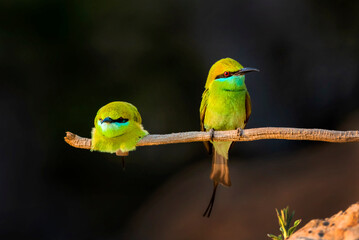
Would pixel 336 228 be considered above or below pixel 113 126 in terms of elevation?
below

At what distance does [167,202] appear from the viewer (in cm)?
344

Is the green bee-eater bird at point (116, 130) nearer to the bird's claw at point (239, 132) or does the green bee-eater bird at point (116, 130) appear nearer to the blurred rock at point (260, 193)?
the bird's claw at point (239, 132)

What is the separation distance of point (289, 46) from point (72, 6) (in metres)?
1.69

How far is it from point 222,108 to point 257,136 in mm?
476

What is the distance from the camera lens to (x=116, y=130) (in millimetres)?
1245

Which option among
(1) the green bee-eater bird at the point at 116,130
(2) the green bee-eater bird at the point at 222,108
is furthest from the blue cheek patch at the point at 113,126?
Result: (2) the green bee-eater bird at the point at 222,108

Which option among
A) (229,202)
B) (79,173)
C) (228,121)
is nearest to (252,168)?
(229,202)

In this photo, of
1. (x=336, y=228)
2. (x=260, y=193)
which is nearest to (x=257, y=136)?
(x=336, y=228)

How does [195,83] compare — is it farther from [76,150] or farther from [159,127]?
[76,150]

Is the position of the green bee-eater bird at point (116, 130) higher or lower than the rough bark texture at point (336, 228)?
higher

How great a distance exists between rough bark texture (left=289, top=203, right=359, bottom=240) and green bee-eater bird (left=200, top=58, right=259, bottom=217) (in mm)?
376

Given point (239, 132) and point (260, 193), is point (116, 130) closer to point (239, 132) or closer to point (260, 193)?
point (239, 132)

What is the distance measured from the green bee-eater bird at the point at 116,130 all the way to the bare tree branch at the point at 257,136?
31 millimetres

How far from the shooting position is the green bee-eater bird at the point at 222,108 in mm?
1593
